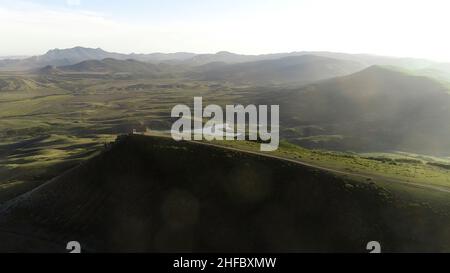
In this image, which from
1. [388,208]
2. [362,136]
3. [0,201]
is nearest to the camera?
[388,208]

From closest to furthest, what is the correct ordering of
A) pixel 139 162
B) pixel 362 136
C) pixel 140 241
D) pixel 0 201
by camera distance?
pixel 140 241
pixel 139 162
pixel 0 201
pixel 362 136

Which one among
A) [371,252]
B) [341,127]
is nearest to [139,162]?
[371,252]

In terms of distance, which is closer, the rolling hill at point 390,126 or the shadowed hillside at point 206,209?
the shadowed hillside at point 206,209

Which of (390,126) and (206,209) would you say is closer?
(206,209)

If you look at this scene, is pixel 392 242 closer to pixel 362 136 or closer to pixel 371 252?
→ pixel 371 252

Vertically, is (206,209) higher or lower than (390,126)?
higher

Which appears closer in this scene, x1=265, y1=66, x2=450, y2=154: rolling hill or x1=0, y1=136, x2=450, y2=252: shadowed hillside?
x1=0, y1=136, x2=450, y2=252: shadowed hillside

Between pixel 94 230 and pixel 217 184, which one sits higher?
pixel 217 184
